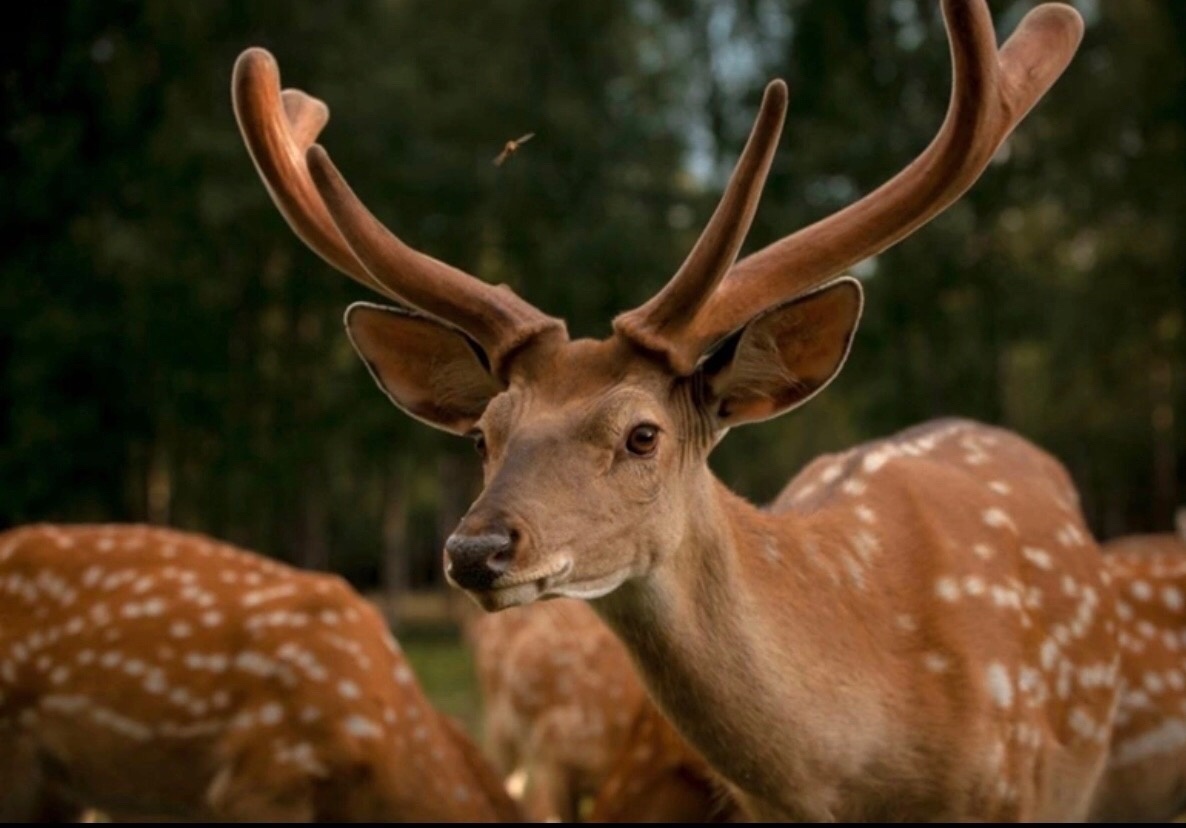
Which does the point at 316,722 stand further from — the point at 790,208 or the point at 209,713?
the point at 790,208

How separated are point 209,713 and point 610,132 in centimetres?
1658

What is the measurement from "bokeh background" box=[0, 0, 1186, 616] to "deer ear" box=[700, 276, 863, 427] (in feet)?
46.9

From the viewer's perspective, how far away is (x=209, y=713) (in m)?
5.03

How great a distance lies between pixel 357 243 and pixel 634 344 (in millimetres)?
603

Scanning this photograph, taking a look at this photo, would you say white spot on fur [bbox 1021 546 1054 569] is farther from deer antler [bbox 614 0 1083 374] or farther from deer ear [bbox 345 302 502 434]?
deer ear [bbox 345 302 502 434]

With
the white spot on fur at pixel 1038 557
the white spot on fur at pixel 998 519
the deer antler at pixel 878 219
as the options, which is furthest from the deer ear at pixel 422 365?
the white spot on fur at pixel 1038 557

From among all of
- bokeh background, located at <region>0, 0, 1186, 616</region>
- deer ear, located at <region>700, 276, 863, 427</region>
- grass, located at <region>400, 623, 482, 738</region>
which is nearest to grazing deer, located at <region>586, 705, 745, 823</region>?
deer ear, located at <region>700, 276, 863, 427</region>

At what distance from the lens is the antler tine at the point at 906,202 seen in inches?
127

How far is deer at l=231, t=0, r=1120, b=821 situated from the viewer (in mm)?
3064

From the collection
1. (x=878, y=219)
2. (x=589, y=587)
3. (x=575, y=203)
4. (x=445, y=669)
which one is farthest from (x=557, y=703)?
(x=575, y=203)

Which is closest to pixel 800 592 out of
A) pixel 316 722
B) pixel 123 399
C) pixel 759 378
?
pixel 759 378

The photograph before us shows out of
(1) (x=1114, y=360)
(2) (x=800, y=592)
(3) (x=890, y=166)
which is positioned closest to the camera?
(2) (x=800, y=592)

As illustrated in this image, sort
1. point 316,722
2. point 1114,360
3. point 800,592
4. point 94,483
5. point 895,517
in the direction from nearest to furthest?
1. point 800,592
2. point 895,517
3. point 316,722
4. point 94,483
5. point 1114,360

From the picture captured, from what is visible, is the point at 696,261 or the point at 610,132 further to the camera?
the point at 610,132
